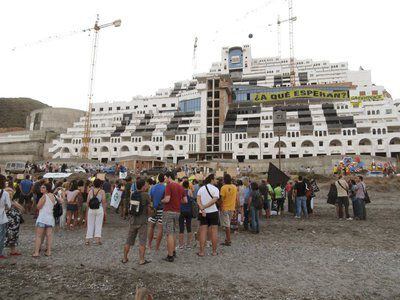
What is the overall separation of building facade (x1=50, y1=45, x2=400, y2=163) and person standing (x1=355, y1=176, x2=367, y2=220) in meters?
50.3

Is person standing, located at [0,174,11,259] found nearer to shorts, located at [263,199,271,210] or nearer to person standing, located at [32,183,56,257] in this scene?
person standing, located at [32,183,56,257]

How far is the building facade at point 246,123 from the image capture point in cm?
6375

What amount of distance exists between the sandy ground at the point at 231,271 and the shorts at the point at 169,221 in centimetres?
71

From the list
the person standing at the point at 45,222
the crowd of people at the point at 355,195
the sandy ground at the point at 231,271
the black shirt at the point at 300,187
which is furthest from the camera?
the black shirt at the point at 300,187

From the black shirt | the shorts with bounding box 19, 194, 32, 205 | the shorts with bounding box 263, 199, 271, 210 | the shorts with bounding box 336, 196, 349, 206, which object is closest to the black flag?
the shorts with bounding box 263, 199, 271, 210

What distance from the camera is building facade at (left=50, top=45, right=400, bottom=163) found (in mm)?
63750

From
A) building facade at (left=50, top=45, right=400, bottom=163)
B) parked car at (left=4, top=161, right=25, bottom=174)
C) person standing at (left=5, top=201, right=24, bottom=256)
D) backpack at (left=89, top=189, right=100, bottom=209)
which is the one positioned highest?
building facade at (left=50, top=45, right=400, bottom=163)

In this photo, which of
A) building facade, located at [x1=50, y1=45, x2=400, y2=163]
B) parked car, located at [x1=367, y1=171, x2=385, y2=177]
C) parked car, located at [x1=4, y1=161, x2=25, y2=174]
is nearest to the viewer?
parked car, located at [x1=367, y1=171, x2=385, y2=177]

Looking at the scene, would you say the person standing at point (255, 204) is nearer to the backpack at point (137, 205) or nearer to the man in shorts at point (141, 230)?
the man in shorts at point (141, 230)

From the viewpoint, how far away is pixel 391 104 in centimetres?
6919

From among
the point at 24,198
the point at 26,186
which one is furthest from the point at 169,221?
the point at 24,198

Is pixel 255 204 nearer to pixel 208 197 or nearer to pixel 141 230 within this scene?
pixel 208 197

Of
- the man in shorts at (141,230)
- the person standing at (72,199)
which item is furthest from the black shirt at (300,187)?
the person standing at (72,199)

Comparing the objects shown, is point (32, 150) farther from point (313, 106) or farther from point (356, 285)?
point (356, 285)
